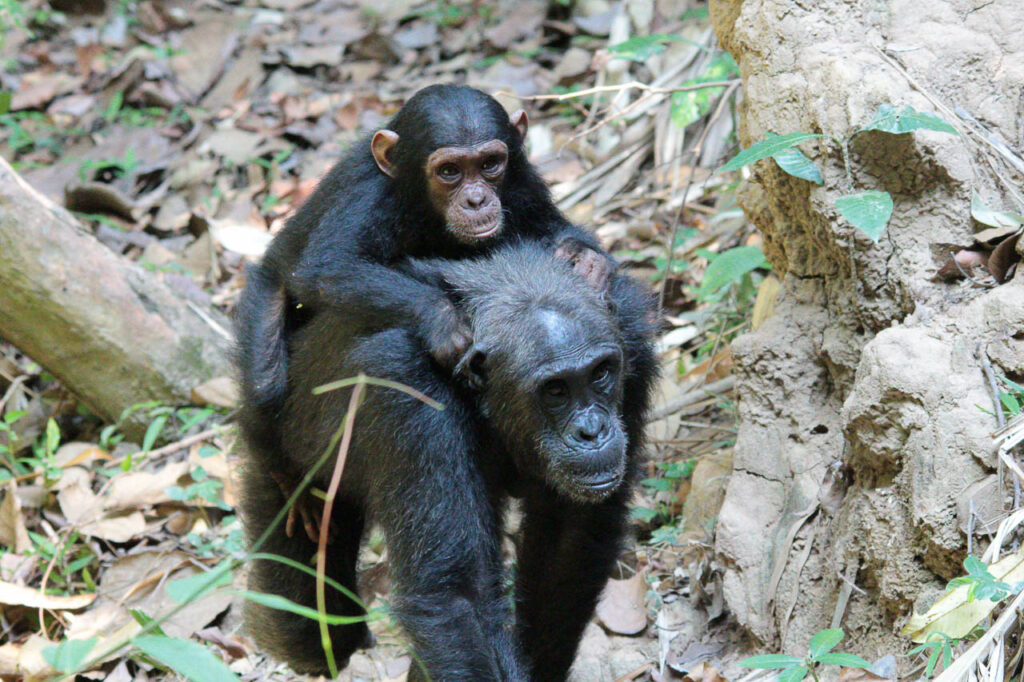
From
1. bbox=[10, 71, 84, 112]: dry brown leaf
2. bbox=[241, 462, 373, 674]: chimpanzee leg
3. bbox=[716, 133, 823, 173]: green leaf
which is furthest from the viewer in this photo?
bbox=[10, 71, 84, 112]: dry brown leaf

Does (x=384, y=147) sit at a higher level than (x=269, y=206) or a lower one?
higher

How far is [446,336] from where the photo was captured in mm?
4309

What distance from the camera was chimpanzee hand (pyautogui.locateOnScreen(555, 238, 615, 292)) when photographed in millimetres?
4734

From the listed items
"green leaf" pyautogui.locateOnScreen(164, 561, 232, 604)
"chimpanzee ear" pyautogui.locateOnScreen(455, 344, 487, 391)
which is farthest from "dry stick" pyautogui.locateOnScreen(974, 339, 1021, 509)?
"green leaf" pyautogui.locateOnScreen(164, 561, 232, 604)

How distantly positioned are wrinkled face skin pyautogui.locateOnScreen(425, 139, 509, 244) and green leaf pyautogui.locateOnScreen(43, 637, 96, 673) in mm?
3078

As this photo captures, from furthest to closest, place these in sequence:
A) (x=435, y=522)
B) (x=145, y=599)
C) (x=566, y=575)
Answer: (x=145, y=599) < (x=566, y=575) < (x=435, y=522)

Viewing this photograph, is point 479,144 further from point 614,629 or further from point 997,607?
point 997,607

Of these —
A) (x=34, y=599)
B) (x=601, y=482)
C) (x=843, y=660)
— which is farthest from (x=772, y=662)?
(x=34, y=599)

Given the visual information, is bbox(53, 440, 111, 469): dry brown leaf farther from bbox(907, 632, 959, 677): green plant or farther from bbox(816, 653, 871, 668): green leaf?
bbox(907, 632, 959, 677): green plant

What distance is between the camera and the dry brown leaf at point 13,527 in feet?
22.2

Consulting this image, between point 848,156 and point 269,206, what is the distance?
6.45 meters

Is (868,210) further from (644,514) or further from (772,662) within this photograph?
(644,514)

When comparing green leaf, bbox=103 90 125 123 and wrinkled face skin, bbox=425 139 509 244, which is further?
green leaf, bbox=103 90 125 123

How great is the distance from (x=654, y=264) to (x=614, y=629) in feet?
10.9
